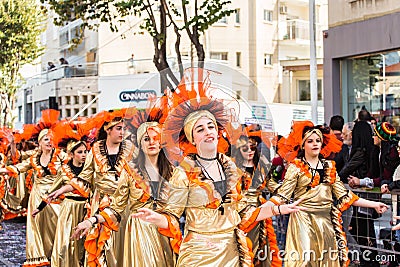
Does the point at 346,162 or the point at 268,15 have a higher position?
the point at 268,15

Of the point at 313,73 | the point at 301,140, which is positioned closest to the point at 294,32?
the point at 313,73

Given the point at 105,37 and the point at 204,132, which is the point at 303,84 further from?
the point at 204,132

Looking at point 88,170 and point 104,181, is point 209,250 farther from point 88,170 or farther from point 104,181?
point 88,170

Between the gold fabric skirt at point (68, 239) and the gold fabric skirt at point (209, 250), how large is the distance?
Result: 3235mm

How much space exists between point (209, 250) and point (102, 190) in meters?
2.46

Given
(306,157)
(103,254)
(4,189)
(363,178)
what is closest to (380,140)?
(363,178)

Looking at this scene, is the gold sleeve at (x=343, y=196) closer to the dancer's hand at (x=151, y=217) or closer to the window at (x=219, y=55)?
the dancer's hand at (x=151, y=217)

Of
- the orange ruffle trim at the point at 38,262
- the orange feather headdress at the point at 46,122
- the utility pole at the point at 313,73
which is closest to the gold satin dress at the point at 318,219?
the orange ruffle trim at the point at 38,262

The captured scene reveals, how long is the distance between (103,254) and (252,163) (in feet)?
5.31

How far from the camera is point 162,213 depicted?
560 centimetres

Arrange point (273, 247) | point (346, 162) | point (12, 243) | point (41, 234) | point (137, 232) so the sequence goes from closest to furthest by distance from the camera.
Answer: point (137, 232) → point (273, 247) → point (346, 162) → point (41, 234) → point (12, 243)

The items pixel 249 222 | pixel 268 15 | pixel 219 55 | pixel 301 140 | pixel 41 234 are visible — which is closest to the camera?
pixel 249 222

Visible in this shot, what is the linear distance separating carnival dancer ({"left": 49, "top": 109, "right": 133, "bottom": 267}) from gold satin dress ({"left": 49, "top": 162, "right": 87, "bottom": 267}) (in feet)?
1.69

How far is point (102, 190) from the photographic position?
780cm
